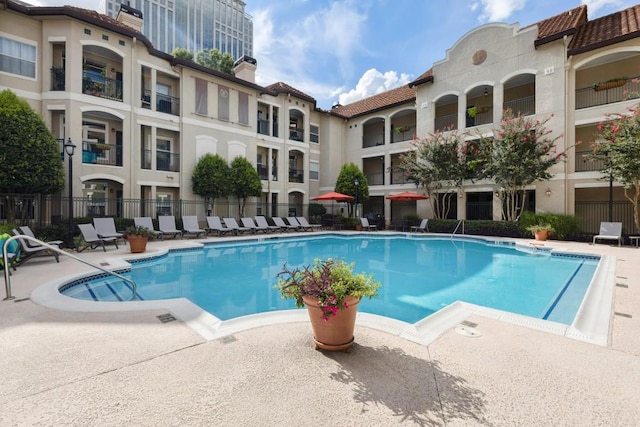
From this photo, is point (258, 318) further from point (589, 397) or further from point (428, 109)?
point (428, 109)

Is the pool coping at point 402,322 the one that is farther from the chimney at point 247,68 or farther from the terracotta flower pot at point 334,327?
the chimney at point 247,68

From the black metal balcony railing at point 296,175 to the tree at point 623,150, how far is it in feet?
52.9

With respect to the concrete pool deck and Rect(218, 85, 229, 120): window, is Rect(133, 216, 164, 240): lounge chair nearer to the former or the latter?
Rect(218, 85, 229, 120): window

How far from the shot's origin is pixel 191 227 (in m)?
14.6

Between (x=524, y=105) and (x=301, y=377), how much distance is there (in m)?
20.2

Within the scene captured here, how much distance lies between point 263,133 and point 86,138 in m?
9.42

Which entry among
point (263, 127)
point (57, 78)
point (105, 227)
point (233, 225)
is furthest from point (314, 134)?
point (105, 227)

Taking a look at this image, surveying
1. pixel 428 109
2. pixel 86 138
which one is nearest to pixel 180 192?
pixel 86 138

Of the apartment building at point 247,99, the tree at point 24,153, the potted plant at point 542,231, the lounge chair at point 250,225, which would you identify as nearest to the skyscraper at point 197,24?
the apartment building at point 247,99

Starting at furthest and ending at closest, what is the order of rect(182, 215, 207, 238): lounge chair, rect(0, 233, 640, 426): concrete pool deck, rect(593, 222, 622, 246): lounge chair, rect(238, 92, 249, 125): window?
rect(238, 92, 249, 125): window
rect(182, 215, 207, 238): lounge chair
rect(593, 222, 622, 246): lounge chair
rect(0, 233, 640, 426): concrete pool deck

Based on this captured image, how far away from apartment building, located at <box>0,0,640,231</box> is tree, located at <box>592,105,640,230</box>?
1.60 meters

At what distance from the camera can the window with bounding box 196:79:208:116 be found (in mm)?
16672

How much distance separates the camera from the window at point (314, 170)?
23.2 m

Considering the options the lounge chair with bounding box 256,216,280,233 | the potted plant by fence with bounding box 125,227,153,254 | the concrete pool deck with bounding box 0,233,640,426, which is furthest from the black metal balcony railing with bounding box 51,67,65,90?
the concrete pool deck with bounding box 0,233,640,426
